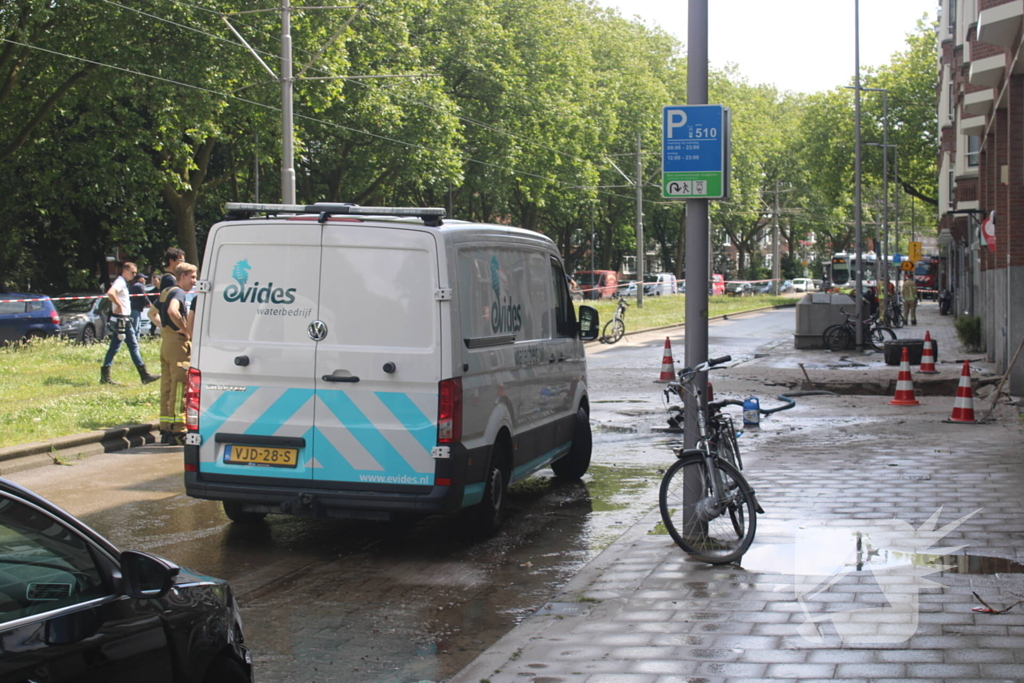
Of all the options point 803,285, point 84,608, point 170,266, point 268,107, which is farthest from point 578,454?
point 803,285

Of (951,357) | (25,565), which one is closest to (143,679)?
(25,565)

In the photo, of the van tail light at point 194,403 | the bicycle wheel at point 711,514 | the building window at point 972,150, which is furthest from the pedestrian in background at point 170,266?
the building window at point 972,150

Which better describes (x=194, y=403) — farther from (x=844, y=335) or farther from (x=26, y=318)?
(x=844, y=335)

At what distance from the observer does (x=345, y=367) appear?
7262mm

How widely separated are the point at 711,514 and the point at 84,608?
464cm

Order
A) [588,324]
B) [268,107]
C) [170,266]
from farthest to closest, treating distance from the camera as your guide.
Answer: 1. [268,107]
2. [170,266]
3. [588,324]

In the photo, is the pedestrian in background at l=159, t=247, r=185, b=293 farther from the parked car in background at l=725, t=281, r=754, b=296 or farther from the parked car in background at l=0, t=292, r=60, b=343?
the parked car in background at l=725, t=281, r=754, b=296

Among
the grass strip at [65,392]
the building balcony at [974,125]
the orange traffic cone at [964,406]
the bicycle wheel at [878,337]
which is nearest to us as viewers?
the grass strip at [65,392]

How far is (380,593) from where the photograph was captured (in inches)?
255

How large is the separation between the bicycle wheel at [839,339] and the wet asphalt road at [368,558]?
17.7m

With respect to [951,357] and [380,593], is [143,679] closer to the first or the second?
[380,593]

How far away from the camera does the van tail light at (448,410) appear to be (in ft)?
23.2

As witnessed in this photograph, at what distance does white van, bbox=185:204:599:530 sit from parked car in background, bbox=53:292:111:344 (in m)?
21.2

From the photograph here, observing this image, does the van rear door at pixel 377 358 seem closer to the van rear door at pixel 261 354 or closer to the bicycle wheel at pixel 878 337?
the van rear door at pixel 261 354
